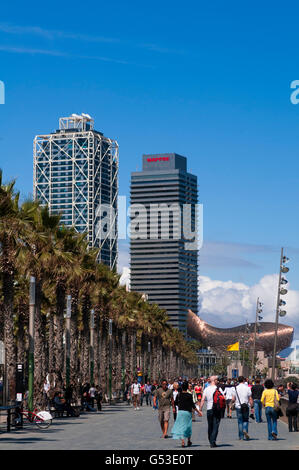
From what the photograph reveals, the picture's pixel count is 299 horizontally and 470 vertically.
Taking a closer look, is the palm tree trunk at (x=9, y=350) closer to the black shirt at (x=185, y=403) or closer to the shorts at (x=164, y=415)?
the shorts at (x=164, y=415)

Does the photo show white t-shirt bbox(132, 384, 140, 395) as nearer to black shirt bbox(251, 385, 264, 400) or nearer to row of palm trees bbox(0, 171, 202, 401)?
row of palm trees bbox(0, 171, 202, 401)

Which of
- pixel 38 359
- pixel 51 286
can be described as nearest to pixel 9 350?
pixel 38 359

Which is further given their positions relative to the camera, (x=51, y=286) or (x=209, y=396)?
(x=51, y=286)

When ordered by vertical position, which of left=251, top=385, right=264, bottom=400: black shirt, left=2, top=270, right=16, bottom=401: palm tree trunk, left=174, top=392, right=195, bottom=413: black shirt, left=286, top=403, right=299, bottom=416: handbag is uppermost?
left=2, top=270, right=16, bottom=401: palm tree trunk

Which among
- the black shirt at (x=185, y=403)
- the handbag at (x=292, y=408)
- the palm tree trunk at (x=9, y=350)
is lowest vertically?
the handbag at (x=292, y=408)

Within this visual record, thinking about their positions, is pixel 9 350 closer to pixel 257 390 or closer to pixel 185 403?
pixel 257 390

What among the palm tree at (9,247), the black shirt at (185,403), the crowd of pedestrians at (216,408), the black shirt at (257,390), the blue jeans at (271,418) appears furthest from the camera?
the black shirt at (257,390)

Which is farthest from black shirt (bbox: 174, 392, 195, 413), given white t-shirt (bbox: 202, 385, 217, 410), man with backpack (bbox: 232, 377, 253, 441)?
man with backpack (bbox: 232, 377, 253, 441)

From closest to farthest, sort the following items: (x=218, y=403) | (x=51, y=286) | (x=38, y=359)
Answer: (x=218, y=403), (x=38, y=359), (x=51, y=286)

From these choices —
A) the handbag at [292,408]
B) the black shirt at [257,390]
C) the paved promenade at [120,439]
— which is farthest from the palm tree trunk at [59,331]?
the handbag at [292,408]
